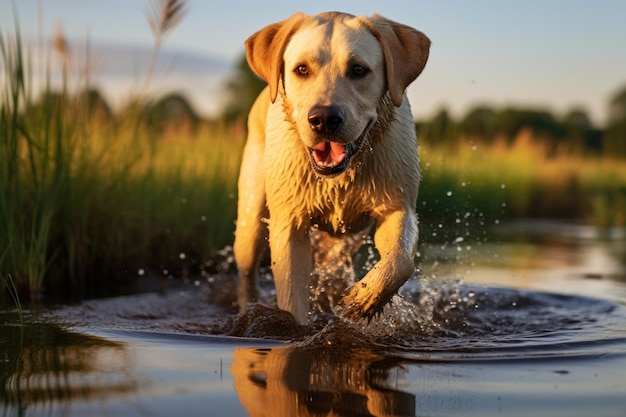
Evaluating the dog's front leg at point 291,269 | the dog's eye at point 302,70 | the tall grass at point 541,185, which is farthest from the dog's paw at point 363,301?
the tall grass at point 541,185

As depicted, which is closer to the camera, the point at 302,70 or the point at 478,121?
the point at 302,70

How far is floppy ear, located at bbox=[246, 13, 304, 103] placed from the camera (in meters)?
5.07

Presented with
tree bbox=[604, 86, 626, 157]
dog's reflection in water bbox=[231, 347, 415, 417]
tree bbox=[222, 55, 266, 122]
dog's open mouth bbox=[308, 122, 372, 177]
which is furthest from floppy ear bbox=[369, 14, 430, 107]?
tree bbox=[222, 55, 266, 122]

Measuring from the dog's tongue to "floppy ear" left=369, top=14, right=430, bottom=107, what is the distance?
408 millimetres

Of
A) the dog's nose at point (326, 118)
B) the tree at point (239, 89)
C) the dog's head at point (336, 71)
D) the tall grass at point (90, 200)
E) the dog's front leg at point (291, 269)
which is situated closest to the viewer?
the dog's nose at point (326, 118)

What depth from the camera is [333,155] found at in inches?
190

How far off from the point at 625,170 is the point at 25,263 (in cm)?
1751

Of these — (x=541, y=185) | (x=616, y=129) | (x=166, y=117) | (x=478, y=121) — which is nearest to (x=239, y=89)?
(x=478, y=121)

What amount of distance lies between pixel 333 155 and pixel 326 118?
1.12 ft

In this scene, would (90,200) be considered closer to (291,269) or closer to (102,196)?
(102,196)

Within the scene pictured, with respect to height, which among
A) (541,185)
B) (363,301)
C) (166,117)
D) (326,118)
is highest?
(166,117)

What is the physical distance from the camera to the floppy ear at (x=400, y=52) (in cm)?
493

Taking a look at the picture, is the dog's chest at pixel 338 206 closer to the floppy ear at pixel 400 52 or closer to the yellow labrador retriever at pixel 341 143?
the yellow labrador retriever at pixel 341 143

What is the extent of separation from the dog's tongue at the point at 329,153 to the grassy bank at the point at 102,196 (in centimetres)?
175
